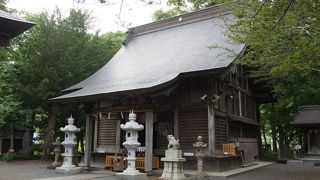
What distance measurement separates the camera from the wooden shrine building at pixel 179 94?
12094mm

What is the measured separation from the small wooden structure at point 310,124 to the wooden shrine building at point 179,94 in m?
5.89

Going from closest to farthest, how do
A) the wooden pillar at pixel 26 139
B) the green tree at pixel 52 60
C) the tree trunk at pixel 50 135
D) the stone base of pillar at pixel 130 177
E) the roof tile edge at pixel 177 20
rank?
1. the stone base of pillar at pixel 130 177
2. the roof tile edge at pixel 177 20
3. the green tree at pixel 52 60
4. the tree trunk at pixel 50 135
5. the wooden pillar at pixel 26 139

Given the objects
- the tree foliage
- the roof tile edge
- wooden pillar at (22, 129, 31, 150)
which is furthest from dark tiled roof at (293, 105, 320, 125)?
wooden pillar at (22, 129, 31, 150)

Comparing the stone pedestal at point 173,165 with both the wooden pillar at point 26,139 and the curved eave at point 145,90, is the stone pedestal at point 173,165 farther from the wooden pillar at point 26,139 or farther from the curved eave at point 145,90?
the wooden pillar at point 26,139

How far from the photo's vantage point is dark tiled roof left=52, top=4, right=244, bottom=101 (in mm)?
12750

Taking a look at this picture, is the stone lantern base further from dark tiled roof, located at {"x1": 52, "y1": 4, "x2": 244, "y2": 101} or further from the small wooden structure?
the small wooden structure

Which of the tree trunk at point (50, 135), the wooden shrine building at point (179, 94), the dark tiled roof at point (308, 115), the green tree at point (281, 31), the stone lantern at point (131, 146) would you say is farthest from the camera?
the dark tiled roof at point (308, 115)

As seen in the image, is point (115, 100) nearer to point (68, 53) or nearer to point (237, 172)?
point (237, 172)

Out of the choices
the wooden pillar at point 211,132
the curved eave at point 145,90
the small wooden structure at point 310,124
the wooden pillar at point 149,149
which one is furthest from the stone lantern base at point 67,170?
the small wooden structure at point 310,124

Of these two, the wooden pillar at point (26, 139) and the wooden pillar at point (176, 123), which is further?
the wooden pillar at point (26, 139)

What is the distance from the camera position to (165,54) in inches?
658

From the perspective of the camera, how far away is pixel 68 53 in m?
21.2

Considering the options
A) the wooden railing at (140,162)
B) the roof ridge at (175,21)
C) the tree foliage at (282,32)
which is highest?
the roof ridge at (175,21)

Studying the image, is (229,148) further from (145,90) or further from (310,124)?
(310,124)
